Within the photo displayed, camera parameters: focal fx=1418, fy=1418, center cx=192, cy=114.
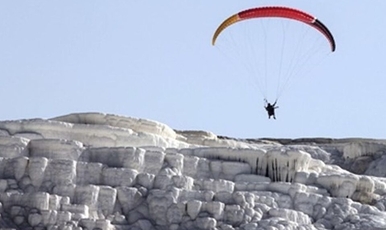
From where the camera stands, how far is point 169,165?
31.8m

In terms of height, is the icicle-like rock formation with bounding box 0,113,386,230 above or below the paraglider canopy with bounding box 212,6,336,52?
below

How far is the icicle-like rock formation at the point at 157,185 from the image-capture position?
97.4 ft

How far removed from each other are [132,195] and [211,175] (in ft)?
7.99

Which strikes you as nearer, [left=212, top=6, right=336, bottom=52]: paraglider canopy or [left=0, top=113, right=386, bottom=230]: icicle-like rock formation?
[left=0, top=113, right=386, bottom=230]: icicle-like rock formation

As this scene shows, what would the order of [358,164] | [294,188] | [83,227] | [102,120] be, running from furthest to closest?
[358,164]
[102,120]
[294,188]
[83,227]

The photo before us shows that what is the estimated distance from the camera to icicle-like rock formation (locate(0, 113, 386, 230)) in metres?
29.7

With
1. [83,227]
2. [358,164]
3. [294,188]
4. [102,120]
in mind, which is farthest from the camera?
[358,164]

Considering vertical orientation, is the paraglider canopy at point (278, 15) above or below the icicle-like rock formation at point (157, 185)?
above

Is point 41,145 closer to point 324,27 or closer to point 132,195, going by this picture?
point 132,195

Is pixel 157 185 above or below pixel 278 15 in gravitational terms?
below

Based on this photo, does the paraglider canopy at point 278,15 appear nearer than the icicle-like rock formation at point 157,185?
No

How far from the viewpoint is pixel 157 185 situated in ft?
101

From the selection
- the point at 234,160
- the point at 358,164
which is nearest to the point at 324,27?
the point at 358,164

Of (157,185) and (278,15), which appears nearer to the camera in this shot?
(157,185)
